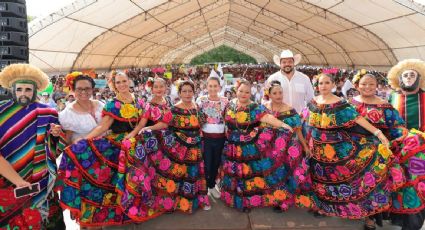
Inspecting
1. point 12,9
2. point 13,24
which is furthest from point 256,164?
point 12,9

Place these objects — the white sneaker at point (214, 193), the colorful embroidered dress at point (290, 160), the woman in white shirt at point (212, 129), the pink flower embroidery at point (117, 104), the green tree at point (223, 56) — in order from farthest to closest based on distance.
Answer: the green tree at point (223, 56)
the white sneaker at point (214, 193)
the woman in white shirt at point (212, 129)
the colorful embroidered dress at point (290, 160)
the pink flower embroidery at point (117, 104)

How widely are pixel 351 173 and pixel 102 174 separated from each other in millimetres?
2210

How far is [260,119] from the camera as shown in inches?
122

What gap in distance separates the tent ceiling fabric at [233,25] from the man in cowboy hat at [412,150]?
8.27m

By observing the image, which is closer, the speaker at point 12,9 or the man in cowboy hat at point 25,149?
the man in cowboy hat at point 25,149

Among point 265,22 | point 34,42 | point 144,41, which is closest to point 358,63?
point 265,22

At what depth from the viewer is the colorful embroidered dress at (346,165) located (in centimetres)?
277

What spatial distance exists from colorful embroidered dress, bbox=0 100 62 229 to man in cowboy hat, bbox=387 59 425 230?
2972 mm

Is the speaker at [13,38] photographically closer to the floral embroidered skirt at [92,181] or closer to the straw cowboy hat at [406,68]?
the floral embroidered skirt at [92,181]

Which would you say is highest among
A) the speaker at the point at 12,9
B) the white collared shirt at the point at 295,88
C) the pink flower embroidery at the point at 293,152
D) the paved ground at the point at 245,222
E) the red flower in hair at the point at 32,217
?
the speaker at the point at 12,9

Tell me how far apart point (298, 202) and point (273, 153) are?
525 millimetres

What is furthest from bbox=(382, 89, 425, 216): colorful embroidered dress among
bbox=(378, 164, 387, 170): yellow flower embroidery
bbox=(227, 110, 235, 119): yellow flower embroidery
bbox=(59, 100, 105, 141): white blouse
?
bbox=(59, 100, 105, 141): white blouse

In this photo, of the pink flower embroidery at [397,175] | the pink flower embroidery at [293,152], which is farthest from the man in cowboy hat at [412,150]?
the pink flower embroidery at [293,152]

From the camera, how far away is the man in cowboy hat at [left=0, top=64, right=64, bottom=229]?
2.30 metres
